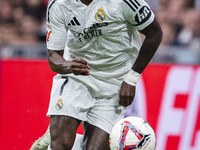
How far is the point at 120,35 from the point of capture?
4.41 meters

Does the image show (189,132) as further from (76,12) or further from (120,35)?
(76,12)

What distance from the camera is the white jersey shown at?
423 cm

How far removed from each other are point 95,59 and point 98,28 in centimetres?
34

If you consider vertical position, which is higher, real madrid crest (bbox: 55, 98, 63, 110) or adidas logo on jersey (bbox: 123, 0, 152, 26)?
adidas logo on jersey (bbox: 123, 0, 152, 26)

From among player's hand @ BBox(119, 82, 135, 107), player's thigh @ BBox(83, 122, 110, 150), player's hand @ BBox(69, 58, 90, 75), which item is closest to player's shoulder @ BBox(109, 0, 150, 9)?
player's hand @ BBox(69, 58, 90, 75)

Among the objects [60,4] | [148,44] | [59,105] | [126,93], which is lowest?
[59,105]

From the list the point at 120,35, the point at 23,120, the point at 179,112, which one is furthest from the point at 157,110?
the point at 120,35

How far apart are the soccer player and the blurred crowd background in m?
3.79

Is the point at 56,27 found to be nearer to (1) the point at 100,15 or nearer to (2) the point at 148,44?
(1) the point at 100,15

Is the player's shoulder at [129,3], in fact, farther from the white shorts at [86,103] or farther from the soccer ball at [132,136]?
the soccer ball at [132,136]

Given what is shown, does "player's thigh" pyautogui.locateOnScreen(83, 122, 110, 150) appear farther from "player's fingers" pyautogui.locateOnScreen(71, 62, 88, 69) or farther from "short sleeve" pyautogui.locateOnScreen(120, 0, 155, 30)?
"short sleeve" pyautogui.locateOnScreen(120, 0, 155, 30)

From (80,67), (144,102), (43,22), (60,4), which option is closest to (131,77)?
(80,67)

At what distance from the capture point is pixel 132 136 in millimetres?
4078

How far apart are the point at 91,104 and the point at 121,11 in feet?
3.08
